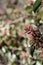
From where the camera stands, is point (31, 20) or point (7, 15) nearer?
point (31, 20)

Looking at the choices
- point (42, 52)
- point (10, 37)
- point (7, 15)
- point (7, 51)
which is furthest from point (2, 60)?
point (42, 52)

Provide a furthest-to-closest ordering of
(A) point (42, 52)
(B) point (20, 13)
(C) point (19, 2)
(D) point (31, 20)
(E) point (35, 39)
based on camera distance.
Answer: (C) point (19, 2), (B) point (20, 13), (D) point (31, 20), (A) point (42, 52), (E) point (35, 39)

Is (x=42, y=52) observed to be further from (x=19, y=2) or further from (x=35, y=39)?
(x=19, y=2)

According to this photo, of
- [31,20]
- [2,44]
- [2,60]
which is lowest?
[2,60]

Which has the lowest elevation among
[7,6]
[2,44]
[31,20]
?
[2,44]

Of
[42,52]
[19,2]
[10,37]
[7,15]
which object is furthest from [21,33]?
[42,52]

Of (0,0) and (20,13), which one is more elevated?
(0,0)

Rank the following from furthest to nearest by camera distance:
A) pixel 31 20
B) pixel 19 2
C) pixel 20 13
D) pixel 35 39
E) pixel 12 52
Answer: pixel 19 2, pixel 20 13, pixel 31 20, pixel 12 52, pixel 35 39

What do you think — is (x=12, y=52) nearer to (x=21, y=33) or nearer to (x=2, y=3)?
(x=21, y=33)

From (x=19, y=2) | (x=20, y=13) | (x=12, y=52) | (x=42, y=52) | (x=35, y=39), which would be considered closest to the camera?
(x=35, y=39)
